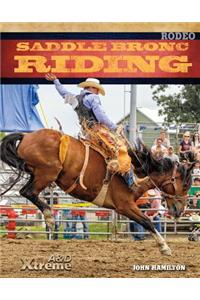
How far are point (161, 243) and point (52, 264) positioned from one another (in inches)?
46.5

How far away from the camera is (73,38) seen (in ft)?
29.5

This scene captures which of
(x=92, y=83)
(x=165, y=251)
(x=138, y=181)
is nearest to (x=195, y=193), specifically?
(x=138, y=181)

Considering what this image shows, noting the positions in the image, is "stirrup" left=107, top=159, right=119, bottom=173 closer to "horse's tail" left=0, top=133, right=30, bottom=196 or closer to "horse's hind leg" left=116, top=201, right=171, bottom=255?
"horse's hind leg" left=116, top=201, right=171, bottom=255

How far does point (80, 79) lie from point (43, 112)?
553mm

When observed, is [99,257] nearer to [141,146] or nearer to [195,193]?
[141,146]

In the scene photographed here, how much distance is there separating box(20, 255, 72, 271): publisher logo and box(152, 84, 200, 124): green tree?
1.93m

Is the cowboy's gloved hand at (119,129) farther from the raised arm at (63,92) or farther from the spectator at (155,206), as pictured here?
the spectator at (155,206)

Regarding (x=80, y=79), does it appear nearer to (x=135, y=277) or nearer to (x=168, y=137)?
(x=168, y=137)

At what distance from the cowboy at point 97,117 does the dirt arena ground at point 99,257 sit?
861 mm

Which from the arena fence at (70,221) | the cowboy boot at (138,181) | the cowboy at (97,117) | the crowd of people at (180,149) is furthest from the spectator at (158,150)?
the arena fence at (70,221)

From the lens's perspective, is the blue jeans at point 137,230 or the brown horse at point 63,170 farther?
the blue jeans at point 137,230

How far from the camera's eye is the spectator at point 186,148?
386 inches

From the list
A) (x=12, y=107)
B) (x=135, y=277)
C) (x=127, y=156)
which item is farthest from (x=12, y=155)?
(x=135, y=277)

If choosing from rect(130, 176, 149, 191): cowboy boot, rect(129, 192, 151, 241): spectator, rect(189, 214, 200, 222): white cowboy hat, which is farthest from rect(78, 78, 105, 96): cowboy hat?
rect(189, 214, 200, 222): white cowboy hat
